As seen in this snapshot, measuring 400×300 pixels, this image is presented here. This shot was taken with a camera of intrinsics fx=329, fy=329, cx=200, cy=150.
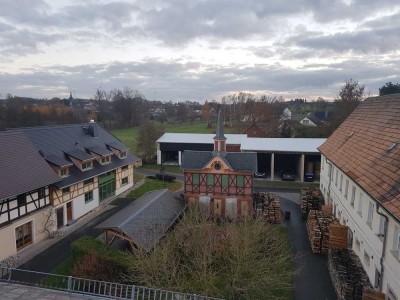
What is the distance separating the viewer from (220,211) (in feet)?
92.0

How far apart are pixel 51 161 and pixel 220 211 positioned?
554 inches

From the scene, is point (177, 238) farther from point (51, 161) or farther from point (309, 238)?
point (51, 161)

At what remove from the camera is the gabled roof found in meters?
14.5

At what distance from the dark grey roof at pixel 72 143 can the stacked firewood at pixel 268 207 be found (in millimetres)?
14375

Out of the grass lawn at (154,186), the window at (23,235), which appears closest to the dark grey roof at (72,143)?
the grass lawn at (154,186)

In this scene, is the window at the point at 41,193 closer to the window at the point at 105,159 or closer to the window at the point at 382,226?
the window at the point at 105,159

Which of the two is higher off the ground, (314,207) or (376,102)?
(376,102)

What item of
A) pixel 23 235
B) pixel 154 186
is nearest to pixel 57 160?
pixel 23 235

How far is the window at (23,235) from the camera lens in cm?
2112

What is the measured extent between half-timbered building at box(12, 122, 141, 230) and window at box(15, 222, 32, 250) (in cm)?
222

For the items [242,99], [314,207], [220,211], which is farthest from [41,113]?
[314,207]

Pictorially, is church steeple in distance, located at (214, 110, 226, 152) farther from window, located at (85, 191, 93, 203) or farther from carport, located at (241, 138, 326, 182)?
window, located at (85, 191, 93, 203)

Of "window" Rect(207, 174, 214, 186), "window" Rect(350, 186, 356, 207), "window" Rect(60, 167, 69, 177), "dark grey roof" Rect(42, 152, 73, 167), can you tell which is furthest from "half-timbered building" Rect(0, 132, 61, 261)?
"window" Rect(350, 186, 356, 207)

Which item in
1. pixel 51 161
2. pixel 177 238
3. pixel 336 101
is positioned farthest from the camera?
pixel 336 101
